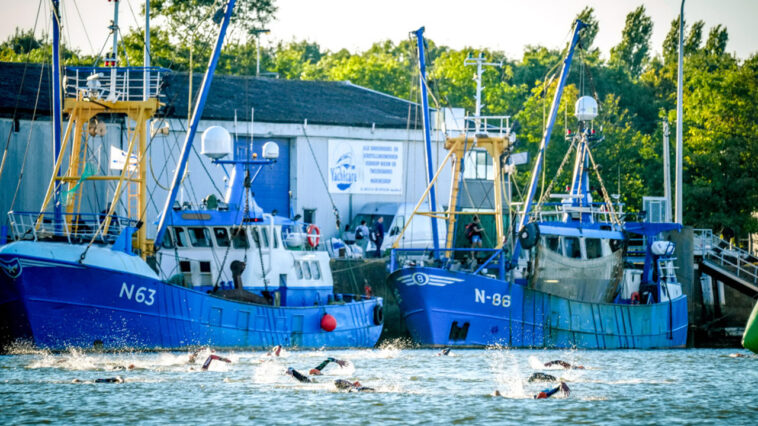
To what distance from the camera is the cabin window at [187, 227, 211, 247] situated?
3384 cm

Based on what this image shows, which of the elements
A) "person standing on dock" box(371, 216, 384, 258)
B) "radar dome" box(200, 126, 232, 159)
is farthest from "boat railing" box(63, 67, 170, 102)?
"person standing on dock" box(371, 216, 384, 258)

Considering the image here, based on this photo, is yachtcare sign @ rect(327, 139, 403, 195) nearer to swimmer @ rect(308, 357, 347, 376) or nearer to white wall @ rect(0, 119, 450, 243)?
white wall @ rect(0, 119, 450, 243)

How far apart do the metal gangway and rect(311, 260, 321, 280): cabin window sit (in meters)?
15.6

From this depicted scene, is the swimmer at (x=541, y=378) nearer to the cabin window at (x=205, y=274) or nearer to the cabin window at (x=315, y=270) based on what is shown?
the cabin window at (x=205, y=274)

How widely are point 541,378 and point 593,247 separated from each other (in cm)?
1354

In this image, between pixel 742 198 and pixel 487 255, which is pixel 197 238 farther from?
pixel 742 198

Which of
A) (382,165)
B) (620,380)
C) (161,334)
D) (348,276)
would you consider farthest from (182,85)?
(620,380)

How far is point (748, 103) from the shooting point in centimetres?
5703

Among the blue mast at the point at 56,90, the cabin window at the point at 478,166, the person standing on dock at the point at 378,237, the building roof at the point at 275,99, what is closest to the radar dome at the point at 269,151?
the blue mast at the point at 56,90

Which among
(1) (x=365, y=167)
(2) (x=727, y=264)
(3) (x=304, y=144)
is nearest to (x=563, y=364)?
(2) (x=727, y=264)

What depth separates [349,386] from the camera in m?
22.5

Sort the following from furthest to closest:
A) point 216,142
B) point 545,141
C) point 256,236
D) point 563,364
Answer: point 545,141 → point 256,236 → point 216,142 → point 563,364

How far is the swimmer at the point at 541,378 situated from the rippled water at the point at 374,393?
216 mm

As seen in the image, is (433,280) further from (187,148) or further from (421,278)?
(187,148)
